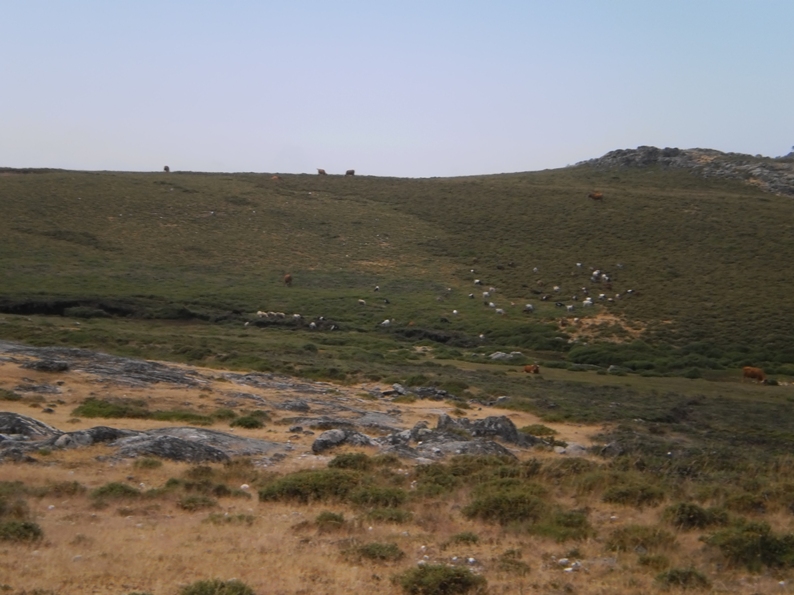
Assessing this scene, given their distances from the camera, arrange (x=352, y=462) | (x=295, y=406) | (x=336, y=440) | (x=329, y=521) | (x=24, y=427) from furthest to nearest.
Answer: (x=295, y=406) → (x=336, y=440) → (x=24, y=427) → (x=352, y=462) → (x=329, y=521)

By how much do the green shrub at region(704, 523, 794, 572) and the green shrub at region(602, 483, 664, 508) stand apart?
8.13 feet

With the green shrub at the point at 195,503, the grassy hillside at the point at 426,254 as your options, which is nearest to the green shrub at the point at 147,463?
the green shrub at the point at 195,503

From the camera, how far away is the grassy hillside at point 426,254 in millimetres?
47031

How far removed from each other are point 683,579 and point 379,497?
4862 millimetres

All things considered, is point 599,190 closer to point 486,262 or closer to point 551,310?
point 486,262

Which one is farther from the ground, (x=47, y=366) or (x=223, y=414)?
(x=47, y=366)

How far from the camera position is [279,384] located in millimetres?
27641

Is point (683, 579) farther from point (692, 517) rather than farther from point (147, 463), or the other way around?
point (147, 463)

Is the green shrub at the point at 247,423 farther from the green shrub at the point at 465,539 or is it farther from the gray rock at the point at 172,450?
the green shrub at the point at 465,539

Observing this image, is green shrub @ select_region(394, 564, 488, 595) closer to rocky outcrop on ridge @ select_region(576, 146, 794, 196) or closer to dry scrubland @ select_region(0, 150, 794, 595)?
dry scrubland @ select_region(0, 150, 794, 595)

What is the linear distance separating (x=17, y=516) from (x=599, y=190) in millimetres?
76255

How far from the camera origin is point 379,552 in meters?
9.89

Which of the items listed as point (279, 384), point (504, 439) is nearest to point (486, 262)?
point (279, 384)

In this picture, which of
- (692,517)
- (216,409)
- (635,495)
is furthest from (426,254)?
(692,517)
